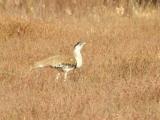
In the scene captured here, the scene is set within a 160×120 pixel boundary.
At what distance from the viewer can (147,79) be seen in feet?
31.1

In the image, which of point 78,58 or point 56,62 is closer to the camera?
point 56,62

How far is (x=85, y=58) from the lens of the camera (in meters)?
11.5

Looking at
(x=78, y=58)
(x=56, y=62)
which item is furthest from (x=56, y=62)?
(x=78, y=58)

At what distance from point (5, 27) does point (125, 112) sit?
20.4ft

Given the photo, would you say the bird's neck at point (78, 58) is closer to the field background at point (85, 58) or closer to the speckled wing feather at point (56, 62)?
the speckled wing feather at point (56, 62)

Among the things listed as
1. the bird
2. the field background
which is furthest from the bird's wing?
the field background

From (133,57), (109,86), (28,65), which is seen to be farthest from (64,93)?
(133,57)

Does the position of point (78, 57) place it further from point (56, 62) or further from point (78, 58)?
point (56, 62)

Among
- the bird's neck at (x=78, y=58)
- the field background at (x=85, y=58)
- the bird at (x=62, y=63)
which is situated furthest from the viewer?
the bird's neck at (x=78, y=58)

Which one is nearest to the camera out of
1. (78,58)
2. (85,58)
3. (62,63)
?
(62,63)

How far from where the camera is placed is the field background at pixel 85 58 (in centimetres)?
780

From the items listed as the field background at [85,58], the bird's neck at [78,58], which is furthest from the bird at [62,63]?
the field background at [85,58]

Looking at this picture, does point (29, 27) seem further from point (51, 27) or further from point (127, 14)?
point (127, 14)

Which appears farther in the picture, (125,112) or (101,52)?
(101,52)
